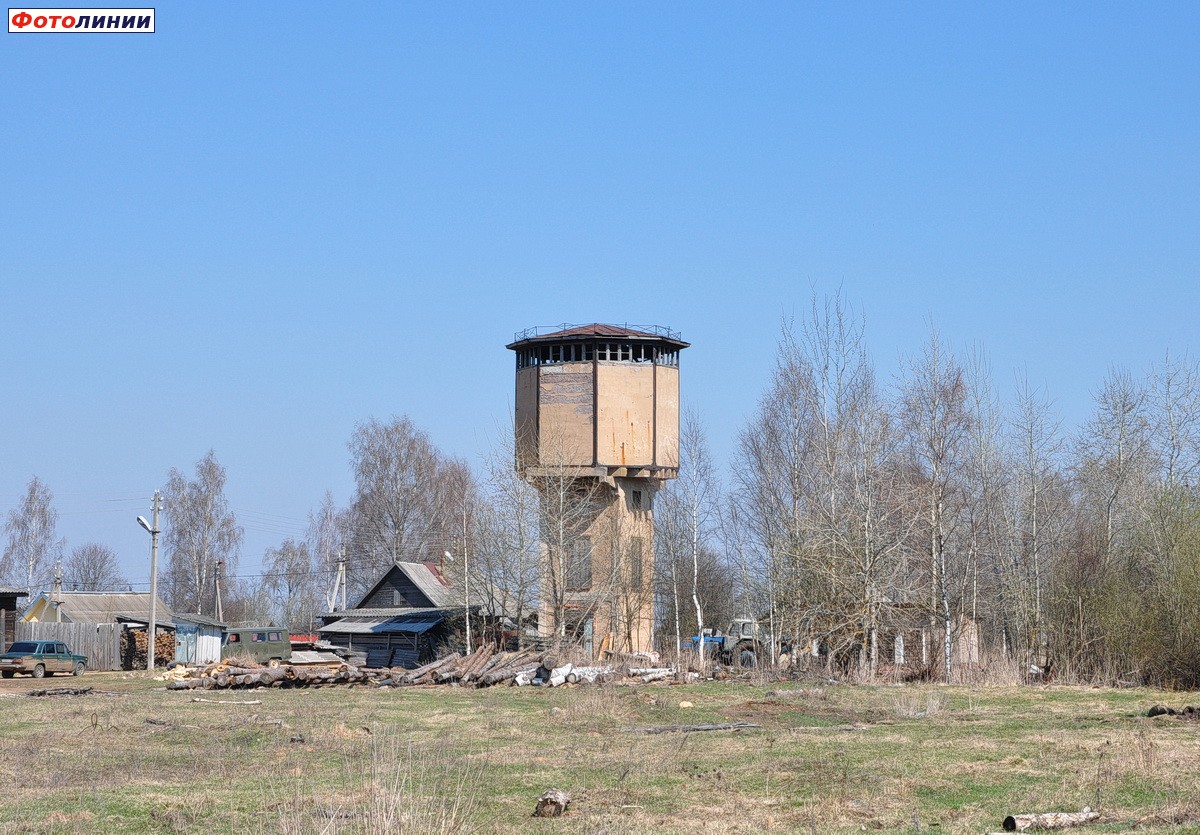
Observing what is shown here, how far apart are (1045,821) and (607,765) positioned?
22.7 feet

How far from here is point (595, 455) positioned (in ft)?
166

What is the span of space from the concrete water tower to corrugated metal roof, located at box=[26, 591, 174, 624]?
19948mm

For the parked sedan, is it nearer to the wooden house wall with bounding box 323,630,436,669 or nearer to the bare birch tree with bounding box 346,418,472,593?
the wooden house wall with bounding box 323,630,436,669

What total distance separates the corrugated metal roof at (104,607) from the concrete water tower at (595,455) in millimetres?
19948

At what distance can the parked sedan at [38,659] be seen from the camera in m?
46.2

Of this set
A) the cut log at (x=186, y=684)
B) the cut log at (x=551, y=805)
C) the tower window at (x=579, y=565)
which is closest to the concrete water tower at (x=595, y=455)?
the tower window at (x=579, y=565)

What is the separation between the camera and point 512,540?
51812 millimetres

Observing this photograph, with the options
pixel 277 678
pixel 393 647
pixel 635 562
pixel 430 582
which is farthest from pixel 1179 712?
pixel 430 582

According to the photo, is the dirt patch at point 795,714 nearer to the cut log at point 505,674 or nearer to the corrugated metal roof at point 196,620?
the cut log at point 505,674

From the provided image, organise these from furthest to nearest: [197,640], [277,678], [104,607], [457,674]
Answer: [104,607]
[197,640]
[457,674]
[277,678]

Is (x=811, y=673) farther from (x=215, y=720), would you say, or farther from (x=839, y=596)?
(x=215, y=720)

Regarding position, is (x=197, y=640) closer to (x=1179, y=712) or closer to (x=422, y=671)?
(x=422, y=671)

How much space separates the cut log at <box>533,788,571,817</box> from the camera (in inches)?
546

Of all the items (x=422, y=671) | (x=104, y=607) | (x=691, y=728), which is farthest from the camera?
(x=104, y=607)
